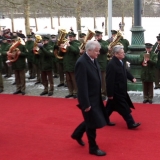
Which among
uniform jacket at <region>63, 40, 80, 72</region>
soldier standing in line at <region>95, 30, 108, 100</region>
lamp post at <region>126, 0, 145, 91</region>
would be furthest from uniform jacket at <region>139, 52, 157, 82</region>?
uniform jacket at <region>63, 40, 80, 72</region>

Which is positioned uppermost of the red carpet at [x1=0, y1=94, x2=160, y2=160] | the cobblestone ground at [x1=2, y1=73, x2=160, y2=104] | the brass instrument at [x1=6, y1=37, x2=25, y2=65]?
the brass instrument at [x1=6, y1=37, x2=25, y2=65]

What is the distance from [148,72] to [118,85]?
2.11m

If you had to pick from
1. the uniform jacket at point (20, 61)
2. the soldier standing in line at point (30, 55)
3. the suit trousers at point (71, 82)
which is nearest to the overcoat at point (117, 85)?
the suit trousers at point (71, 82)

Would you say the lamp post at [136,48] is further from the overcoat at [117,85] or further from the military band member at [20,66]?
the overcoat at [117,85]

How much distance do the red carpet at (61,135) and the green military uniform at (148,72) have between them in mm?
369

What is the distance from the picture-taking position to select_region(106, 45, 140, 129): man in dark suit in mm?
6617

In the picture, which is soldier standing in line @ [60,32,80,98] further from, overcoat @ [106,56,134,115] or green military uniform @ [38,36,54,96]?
overcoat @ [106,56,134,115]

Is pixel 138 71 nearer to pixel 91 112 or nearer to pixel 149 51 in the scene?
pixel 149 51

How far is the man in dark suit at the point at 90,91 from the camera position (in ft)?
17.1

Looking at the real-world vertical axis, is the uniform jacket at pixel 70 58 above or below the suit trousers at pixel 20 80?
above

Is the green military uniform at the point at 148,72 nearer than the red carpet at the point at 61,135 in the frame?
No

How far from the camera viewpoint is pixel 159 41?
367 inches

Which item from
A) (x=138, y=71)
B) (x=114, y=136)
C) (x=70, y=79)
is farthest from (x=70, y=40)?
(x=114, y=136)

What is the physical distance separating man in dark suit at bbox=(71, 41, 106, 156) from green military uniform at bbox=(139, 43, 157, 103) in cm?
330
